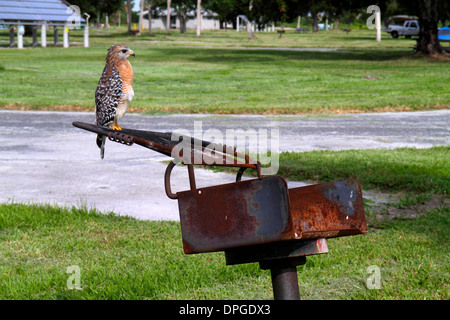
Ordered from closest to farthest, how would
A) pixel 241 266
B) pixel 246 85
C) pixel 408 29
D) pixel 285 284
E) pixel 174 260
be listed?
pixel 285 284 → pixel 241 266 → pixel 174 260 → pixel 246 85 → pixel 408 29

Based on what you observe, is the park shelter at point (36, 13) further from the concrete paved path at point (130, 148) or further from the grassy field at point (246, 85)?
the concrete paved path at point (130, 148)

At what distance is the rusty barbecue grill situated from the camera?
2.13 metres

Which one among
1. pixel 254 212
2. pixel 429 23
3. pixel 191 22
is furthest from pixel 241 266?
pixel 191 22

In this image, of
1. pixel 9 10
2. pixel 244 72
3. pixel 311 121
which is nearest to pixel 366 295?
pixel 311 121

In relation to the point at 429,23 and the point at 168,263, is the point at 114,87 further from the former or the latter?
the point at 429,23

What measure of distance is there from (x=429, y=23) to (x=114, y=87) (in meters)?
28.6

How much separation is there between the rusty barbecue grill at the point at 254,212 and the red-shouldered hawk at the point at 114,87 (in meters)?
0.81

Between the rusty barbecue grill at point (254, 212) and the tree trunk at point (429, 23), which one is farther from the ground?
the tree trunk at point (429, 23)

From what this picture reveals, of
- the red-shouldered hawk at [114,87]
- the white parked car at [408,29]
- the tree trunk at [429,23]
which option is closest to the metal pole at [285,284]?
the red-shouldered hawk at [114,87]

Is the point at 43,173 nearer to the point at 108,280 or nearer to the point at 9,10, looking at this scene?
the point at 108,280

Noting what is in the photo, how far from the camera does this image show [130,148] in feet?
33.7

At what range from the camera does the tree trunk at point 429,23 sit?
29.4m

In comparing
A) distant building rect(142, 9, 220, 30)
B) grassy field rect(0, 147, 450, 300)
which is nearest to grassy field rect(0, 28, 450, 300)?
grassy field rect(0, 147, 450, 300)

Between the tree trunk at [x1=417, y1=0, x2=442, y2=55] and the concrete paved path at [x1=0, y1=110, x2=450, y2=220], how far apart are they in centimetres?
1654
